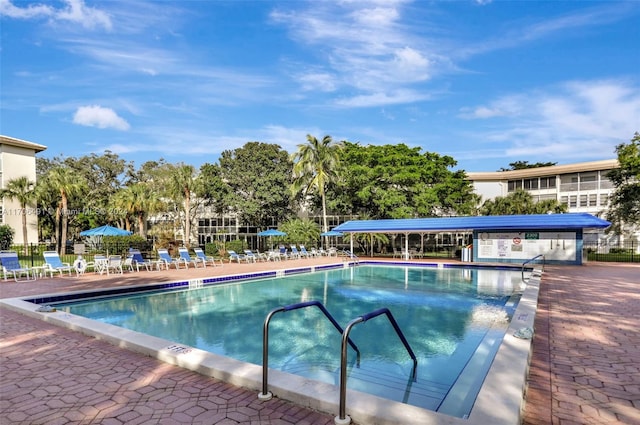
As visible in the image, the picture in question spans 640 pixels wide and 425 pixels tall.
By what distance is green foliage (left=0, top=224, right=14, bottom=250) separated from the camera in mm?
28172

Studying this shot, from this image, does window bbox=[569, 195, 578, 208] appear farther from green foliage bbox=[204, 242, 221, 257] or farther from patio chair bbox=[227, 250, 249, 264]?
green foliage bbox=[204, 242, 221, 257]

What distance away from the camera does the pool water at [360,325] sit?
5.18m

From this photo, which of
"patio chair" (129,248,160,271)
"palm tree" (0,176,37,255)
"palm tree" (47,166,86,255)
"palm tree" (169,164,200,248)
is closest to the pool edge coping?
"patio chair" (129,248,160,271)

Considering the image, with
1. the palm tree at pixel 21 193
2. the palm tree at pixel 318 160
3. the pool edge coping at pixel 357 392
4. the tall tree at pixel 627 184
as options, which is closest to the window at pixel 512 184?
the tall tree at pixel 627 184

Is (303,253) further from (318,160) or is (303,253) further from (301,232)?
(318,160)

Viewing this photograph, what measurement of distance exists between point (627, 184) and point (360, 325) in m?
26.8

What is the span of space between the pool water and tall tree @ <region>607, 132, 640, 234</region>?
15.6 m

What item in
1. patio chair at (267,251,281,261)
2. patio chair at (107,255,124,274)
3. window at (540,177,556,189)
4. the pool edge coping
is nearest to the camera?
the pool edge coping

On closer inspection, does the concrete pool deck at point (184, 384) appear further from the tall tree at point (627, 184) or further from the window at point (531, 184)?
the window at point (531, 184)

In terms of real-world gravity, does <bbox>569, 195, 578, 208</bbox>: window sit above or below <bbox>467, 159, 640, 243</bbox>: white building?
below

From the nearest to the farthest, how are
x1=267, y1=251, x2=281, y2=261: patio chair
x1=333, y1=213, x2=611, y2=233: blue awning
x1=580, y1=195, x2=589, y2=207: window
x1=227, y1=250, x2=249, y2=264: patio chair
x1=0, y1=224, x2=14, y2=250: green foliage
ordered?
x1=333, y1=213, x2=611, y2=233: blue awning
x1=227, y1=250, x2=249, y2=264: patio chair
x1=267, y1=251, x2=281, y2=261: patio chair
x1=0, y1=224, x2=14, y2=250: green foliage
x1=580, y1=195, x2=589, y2=207: window

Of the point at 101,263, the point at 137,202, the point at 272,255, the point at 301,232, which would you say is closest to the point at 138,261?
the point at 101,263

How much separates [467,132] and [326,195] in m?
11.5

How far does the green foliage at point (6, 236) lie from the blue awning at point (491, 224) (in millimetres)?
24290
